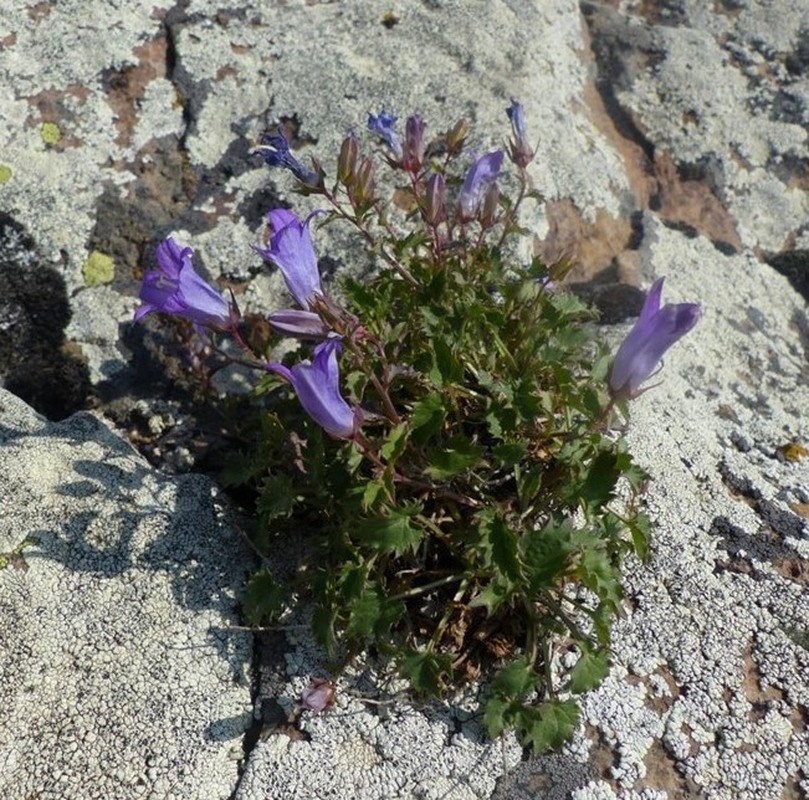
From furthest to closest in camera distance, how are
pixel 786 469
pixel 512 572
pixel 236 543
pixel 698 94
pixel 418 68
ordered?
pixel 698 94, pixel 418 68, pixel 786 469, pixel 236 543, pixel 512 572

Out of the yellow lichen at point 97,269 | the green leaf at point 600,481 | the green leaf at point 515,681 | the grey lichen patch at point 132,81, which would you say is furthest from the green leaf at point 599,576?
the grey lichen patch at point 132,81

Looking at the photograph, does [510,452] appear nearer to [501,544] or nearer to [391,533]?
[501,544]

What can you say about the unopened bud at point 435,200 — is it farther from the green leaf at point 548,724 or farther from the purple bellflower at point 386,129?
the green leaf at point 548,724

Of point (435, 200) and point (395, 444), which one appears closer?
point (395, 444)

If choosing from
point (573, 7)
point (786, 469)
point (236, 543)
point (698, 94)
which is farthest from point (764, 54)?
point (236, 543)

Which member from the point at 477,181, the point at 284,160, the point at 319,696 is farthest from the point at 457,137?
the point at 319,696

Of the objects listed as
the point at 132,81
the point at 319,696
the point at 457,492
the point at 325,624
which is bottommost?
the point at 319,696

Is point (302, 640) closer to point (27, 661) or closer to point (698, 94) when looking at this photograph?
point (27, 661)
